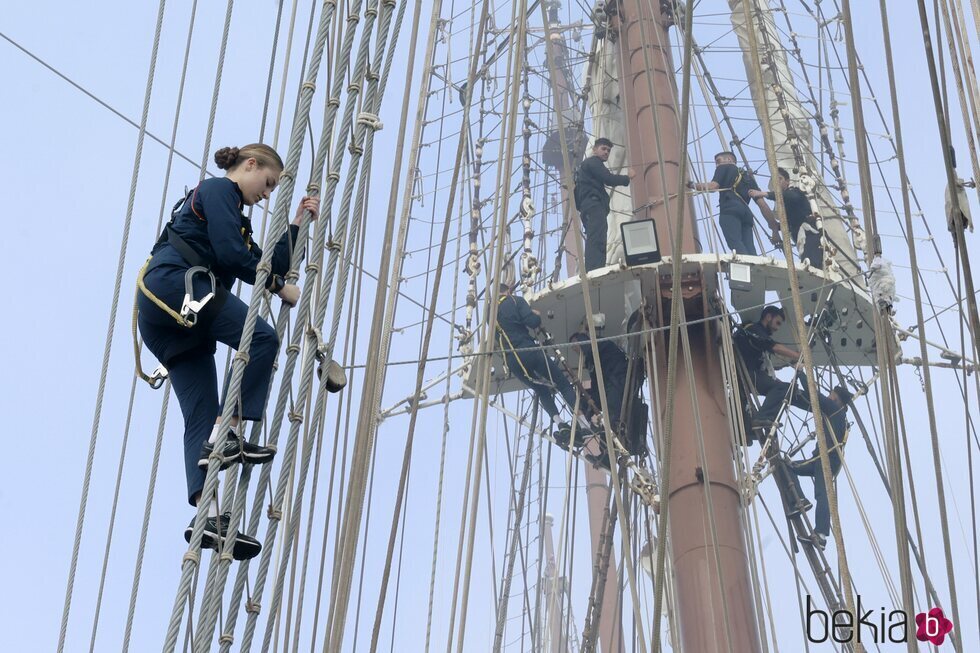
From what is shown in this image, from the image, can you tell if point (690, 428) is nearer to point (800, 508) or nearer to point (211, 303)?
point (800, 508)

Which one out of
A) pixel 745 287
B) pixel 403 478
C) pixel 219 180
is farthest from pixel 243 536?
pixel 745 287

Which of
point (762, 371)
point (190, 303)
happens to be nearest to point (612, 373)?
point (762, 371)

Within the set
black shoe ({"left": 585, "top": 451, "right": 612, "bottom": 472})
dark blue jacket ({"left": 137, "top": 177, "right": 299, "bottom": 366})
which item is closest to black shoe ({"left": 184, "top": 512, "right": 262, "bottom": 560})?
dark blue jacket ({"left": 137, "top": 177, "right": 299, "bottom": 366})

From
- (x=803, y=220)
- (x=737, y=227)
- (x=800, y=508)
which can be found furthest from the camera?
(x=800, y=508)

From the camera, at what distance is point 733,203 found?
9320 mm

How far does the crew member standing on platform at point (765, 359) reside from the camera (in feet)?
30.7

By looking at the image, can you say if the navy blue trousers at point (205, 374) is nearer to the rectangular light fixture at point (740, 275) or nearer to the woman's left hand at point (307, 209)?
the woman's left hand at point (307, 209)

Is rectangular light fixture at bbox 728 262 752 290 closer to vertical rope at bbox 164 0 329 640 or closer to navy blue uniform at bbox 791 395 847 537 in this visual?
navy blue uniform at bbox 791 395 847 537

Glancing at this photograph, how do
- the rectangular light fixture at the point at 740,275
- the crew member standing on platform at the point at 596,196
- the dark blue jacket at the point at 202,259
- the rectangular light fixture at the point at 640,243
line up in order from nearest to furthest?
the dark blue jacket at the point at 202,259 < the rectangular light fixture at the point at 640,243 < the rectangular light fixture at the point at 740,275 < the crew member standing on platform at the point at 596,196

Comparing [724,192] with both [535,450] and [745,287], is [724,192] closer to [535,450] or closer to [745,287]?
[745,287]

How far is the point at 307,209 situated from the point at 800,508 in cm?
638

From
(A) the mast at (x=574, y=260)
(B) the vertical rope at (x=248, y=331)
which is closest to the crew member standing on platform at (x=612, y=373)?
(A) the mast at (x=574, y=260)

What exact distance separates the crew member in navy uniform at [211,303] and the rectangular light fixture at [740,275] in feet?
17.1

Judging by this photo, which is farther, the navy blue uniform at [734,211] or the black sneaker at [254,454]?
the navy blue uniform at [734,211]
